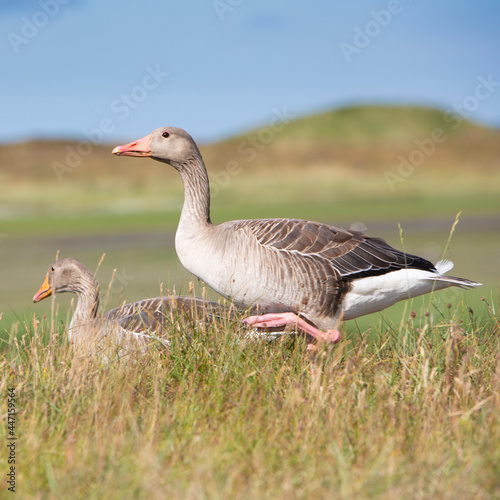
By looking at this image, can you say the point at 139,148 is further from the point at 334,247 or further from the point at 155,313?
the point at 334,247

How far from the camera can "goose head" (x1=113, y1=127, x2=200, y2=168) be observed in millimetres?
7430

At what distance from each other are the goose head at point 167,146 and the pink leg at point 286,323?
2226 mm

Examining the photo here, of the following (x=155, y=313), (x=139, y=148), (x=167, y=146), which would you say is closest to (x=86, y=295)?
(x=155, y=313)

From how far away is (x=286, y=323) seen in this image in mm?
6543

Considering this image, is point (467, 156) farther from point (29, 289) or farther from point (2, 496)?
point (2, 496)

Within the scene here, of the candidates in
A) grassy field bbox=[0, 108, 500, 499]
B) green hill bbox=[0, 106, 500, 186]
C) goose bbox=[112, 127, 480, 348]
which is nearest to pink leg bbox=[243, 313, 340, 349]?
goose bbox=[112, 127, 480, 348]

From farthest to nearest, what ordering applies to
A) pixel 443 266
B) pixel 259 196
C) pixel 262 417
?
1. pixel 259 196
2. pixel 443 266
3. pixel 262 417

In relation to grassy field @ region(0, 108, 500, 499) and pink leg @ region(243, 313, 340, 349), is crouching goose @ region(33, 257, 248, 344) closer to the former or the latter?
pink leg @ region(243, 313, 340, 349)

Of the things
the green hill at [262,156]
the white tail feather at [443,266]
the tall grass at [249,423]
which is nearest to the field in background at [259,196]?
the green hill at [262,156]

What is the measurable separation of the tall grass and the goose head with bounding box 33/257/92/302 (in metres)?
2.38

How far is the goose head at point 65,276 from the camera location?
27.0ft

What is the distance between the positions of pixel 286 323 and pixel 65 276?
3203mm

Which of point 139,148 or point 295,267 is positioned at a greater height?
point 139,148

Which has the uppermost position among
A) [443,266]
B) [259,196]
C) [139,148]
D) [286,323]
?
[259,196]
